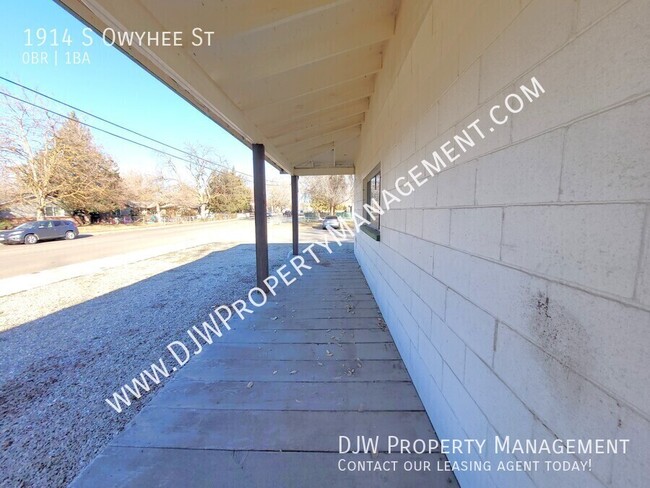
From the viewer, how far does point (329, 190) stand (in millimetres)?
27953

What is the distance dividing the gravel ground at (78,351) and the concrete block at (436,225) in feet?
8.42

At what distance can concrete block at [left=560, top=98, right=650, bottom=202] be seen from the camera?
558 millimetres

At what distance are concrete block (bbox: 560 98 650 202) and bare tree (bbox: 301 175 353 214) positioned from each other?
2378 cm

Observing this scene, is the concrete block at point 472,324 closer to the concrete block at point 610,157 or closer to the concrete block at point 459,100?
the concrete block at point 610,157

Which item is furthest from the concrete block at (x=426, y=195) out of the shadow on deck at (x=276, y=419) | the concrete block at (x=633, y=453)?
the shadow on deck at (x=276, y=419)

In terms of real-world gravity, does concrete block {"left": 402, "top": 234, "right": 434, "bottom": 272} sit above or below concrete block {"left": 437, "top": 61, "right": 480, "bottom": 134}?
below

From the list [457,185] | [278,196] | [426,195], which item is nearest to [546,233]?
[457,185]

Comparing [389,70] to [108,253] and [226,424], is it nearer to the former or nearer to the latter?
[226,424]

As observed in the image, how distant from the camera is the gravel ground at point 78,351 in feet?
5.60

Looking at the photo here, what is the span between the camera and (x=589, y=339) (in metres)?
0.67

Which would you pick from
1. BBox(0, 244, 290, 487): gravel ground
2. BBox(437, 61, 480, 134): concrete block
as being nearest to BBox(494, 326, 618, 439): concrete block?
BBox(437, 61, 480, 134): concrete block

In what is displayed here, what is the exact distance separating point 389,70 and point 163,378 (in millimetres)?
3874

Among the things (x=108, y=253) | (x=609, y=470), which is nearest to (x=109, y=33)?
(x=609, y=470)

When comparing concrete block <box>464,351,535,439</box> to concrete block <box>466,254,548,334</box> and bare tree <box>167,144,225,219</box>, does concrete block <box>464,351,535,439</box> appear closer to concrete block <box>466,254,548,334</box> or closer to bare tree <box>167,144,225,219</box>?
concrete block <box>466,254,548,334</box>
